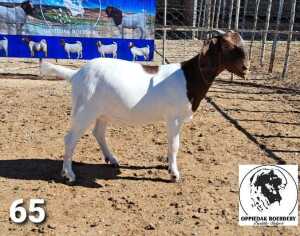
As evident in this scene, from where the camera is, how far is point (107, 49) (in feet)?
39.2

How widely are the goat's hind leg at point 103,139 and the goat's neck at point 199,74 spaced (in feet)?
3.86

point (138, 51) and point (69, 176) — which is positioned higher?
point (138, 51)

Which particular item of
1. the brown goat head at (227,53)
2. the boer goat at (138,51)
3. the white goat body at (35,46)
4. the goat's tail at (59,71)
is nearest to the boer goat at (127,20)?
the boer goat at (138,51)

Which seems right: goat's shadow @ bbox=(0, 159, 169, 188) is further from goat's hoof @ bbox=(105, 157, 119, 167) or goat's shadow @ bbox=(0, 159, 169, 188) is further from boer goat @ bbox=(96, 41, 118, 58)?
boer goat @ bbox=(96, 41, 118, 58)

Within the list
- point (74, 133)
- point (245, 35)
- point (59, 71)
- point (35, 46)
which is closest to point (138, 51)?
point (35, 46)

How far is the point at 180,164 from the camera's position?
6133mm

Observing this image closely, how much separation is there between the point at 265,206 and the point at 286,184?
457mm

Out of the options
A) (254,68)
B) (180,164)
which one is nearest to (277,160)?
(180,164)

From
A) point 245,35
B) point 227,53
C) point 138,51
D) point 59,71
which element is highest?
point 227,53

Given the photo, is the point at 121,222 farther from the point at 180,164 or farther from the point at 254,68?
the point at 254,68

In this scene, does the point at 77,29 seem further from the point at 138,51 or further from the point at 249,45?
the point at 249,45

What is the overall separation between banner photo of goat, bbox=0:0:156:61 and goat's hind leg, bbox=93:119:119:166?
20.6 feet

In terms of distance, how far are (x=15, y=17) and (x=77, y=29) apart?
150cm

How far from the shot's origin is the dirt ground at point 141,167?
14.9 feet
